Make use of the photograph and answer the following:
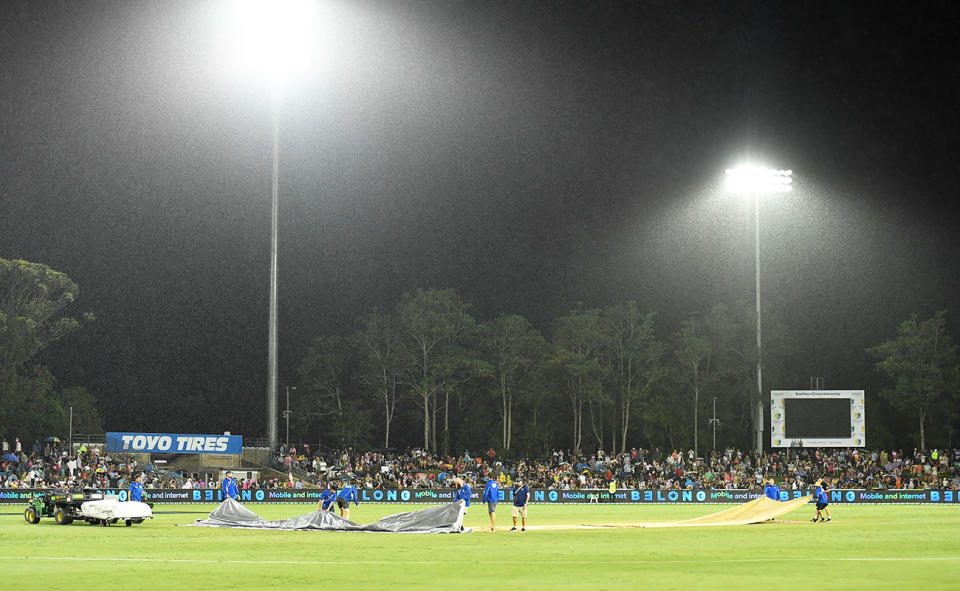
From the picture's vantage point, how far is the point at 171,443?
67125 millimetres

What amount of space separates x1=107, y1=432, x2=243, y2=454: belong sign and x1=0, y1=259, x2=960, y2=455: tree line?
38.8 feet

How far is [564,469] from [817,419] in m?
15.2

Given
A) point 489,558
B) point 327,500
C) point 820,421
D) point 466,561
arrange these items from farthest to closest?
point 820,421, point 327,500, point 489,558, point 466,561

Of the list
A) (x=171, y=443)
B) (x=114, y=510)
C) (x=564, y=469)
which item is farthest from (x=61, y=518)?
(x=564, y=469)

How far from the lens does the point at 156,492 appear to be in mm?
54750

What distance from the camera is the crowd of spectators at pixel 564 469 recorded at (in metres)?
60.9

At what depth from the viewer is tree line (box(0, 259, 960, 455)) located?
80.4 meters

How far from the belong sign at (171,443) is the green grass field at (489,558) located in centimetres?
3129

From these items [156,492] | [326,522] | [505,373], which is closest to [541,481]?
[505,373]

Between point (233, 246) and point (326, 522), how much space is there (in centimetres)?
6410

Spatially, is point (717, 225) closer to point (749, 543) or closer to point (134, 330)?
point (134, 330)

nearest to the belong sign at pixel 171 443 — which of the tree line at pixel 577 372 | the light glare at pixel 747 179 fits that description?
the tree line at pixel 577 372

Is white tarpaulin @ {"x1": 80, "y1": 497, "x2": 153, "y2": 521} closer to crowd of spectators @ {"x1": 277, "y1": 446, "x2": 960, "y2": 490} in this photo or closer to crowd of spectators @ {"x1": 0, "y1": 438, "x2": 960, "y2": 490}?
crowd of spectators @ {"x1": 0, "y1": 438, "x2": 960, "y2": 490}

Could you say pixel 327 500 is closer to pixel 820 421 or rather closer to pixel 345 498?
pixel 345 498
